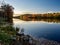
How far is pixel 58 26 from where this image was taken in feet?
10.7

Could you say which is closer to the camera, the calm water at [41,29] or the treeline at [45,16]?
the treeline at [45,16]

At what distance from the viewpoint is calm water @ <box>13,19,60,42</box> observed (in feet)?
10.5

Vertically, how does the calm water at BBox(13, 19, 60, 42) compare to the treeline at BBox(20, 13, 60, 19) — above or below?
below

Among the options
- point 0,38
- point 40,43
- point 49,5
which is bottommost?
point 40,43

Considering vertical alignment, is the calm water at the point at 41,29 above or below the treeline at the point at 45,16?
below

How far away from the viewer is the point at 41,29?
350 cm

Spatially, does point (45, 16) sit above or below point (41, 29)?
above

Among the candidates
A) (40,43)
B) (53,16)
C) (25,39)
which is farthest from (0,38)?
(53,16)

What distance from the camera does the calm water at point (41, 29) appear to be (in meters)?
3.19

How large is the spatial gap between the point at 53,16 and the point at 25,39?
809 millimetres

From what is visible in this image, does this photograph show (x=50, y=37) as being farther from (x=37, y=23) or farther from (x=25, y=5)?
(x=25, y=5)

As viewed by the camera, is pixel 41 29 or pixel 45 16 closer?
pixel 45 16

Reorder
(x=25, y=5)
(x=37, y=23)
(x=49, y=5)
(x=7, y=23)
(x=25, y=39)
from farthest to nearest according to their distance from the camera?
1. (x=7, y=23)
2. (x=37, y=23)
3. (x=25, y=5)
4. (x=49, y=5)
5. (x=25, y=39)

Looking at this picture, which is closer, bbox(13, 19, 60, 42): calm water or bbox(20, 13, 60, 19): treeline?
bbox(20, 13, 60, 19): treeline
